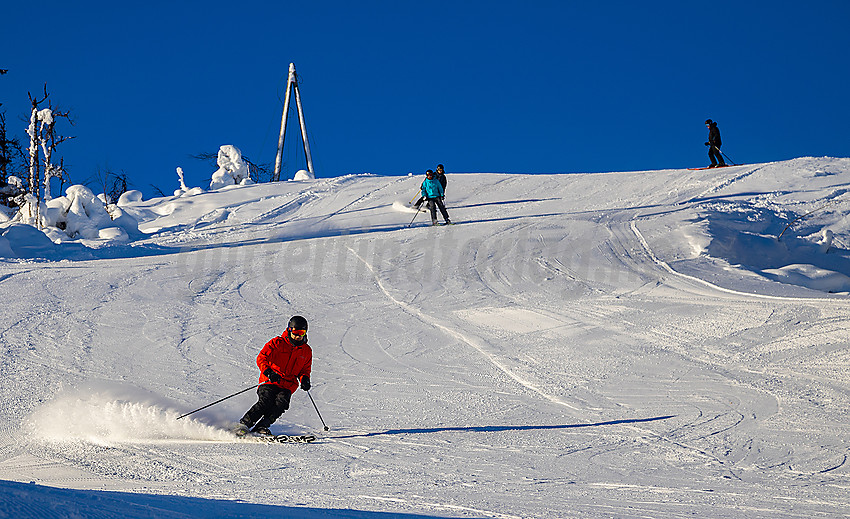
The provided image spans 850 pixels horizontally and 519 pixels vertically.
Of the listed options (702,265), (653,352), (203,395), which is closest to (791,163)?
(702,265)

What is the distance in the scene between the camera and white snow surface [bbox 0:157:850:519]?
A: 512 cm

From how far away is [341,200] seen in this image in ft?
83.3

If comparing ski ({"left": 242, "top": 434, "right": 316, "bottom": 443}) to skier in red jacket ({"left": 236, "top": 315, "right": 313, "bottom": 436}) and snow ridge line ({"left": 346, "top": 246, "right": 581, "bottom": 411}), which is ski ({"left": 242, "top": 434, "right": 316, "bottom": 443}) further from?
snow ridge line ({"left": 346, "top": 246, "right": 581, "bottom": 411})

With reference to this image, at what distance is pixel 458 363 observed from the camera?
33.2 feet

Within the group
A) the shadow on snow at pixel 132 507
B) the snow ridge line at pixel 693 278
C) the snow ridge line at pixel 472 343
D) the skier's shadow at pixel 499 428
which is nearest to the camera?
the shadow on snow at pixel 132 507

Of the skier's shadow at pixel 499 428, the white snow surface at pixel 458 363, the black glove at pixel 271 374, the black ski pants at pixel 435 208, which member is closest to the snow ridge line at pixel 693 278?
the white snow surface at pixel 458 363

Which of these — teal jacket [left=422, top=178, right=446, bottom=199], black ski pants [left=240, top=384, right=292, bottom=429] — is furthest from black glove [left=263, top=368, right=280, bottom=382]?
teal jacket [left=422, top=178, right=446, bottom=199]

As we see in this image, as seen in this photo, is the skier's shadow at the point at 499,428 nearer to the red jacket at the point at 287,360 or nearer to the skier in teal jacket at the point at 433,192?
the red jacket at the point at 287,360

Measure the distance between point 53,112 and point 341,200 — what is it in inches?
565

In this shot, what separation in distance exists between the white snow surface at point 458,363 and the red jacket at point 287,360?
2.12 ft

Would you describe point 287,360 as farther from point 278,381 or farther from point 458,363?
point 458,363

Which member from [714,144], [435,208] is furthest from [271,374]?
[714,144]

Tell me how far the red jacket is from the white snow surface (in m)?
0.65

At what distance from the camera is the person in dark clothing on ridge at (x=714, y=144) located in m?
24.5
